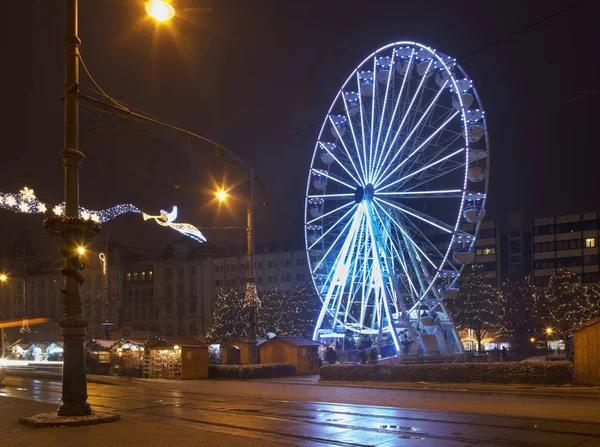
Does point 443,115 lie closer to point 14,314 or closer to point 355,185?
point 355,185

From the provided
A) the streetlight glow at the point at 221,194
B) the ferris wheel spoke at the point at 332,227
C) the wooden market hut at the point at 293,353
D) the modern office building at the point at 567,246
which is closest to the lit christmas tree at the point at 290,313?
the ferris wheel spoke at the point at 332,227

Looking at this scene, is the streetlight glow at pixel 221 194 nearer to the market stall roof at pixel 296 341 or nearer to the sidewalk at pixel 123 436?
the sidewalk at pixel 123 436

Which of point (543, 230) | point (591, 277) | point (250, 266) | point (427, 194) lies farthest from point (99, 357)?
point (543, 230)

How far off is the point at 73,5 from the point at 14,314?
115m

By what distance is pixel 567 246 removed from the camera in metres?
96.2

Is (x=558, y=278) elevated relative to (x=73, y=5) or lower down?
lower down

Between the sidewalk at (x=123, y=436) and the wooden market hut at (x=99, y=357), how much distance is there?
30853 millimetres

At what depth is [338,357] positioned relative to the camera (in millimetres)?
46594

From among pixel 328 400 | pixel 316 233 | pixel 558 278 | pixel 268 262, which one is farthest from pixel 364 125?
pixel 268 262

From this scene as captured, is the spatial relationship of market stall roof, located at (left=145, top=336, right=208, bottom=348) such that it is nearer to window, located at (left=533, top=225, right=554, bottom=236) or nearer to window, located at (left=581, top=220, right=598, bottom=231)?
window, located at (left=533, top=225, right=554, bottom=236)

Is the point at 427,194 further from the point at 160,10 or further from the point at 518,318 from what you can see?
the point at 518,318

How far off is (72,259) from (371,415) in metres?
8.79

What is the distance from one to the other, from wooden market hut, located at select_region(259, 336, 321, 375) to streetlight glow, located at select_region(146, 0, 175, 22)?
2953 centimetres

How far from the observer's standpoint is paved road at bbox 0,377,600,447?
44.2ft
